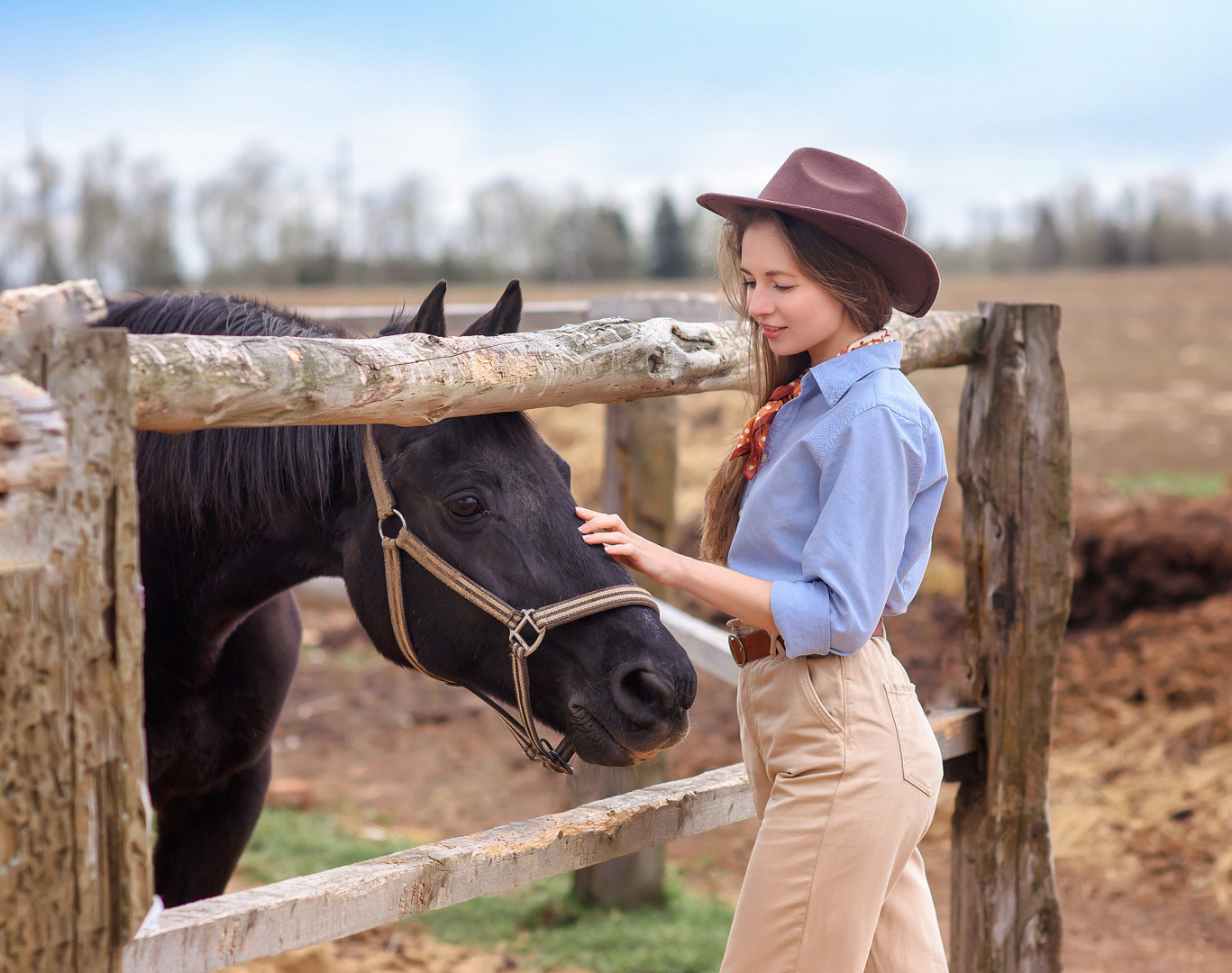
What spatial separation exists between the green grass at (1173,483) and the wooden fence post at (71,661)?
33.9 ft

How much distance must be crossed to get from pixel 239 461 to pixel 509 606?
64 centimetres

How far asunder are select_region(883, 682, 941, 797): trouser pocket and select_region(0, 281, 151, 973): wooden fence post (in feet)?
3.68

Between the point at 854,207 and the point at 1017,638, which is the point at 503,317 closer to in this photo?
the point at 854,207

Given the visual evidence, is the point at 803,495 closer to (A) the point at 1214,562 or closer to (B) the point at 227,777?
(B) the point at 227,777

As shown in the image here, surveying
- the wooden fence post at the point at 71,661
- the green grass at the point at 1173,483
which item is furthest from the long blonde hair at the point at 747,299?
the green grass at the point at 1173,483

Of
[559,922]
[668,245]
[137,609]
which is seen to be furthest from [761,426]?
[668,245]

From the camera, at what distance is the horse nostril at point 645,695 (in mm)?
1611

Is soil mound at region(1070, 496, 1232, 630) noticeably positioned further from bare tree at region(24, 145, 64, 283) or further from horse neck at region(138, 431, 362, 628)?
bare tree at region(24, 145, 64, 283)

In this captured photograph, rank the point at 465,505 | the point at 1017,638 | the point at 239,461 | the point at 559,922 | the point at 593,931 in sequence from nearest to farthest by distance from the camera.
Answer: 1. the point at 465,505
2. the point at 239,461
3. the point at 1017,638
4. the point at 593,931
5. the point at 559,922

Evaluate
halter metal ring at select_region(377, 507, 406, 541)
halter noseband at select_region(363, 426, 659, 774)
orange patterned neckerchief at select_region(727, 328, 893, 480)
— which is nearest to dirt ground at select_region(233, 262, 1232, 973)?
orange patterned neckerchief at select_region(727, 328, 893, 480)

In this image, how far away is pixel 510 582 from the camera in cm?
176

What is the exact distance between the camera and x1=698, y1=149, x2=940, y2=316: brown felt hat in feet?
5.21

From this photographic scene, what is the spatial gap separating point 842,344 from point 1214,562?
567 cm

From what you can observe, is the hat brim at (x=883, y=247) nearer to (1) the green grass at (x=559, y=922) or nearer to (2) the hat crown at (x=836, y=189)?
(2) the hat crown at (x=836, y=189)
